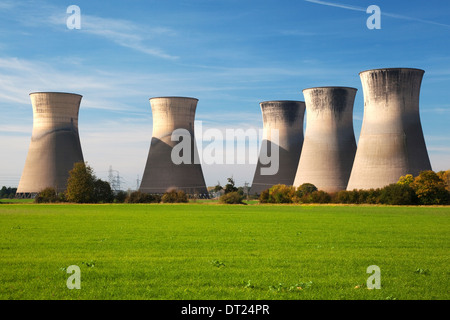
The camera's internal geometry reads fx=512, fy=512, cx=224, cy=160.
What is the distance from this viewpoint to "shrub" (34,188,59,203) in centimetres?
4585

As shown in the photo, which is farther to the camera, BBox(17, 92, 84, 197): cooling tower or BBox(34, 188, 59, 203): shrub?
BBox(17, 92, 84, 197): cooling tower

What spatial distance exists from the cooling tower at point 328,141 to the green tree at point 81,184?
18743 mm

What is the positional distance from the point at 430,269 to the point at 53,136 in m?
45.7

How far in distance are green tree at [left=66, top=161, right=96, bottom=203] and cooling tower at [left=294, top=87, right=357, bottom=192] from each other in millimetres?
18743

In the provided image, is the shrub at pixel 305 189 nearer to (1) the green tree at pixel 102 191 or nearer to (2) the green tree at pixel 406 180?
(2) the green tree at pixel 406 180

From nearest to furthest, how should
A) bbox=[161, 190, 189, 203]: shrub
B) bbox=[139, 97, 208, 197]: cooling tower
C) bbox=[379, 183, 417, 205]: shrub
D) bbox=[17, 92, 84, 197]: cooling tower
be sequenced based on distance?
bbox=[379, 183, 417, 205]: shrub
bbox=[161, 190, 189, 203]: shrub
bbox=[17, 92, 84, 197]: cooling tower
bbox=[139, 97, 208, 197]: cooling tower

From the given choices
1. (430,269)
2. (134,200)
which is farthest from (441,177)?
(430,269)

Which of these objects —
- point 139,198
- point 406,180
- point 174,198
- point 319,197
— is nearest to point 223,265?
point 406,180

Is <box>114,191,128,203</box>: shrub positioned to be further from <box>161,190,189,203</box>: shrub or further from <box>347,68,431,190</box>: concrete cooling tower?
<box>347,68,431,190</box>: concrete cooling tower

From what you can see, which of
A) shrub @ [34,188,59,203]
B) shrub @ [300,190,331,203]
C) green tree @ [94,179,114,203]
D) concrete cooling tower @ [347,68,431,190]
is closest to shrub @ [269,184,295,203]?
shrub @ [300,190,331,203]

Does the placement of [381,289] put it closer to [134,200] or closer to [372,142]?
[372,142]

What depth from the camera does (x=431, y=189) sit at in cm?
3594

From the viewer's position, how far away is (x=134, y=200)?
46.9 meters

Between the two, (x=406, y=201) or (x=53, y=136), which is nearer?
(x=406, y=201)
